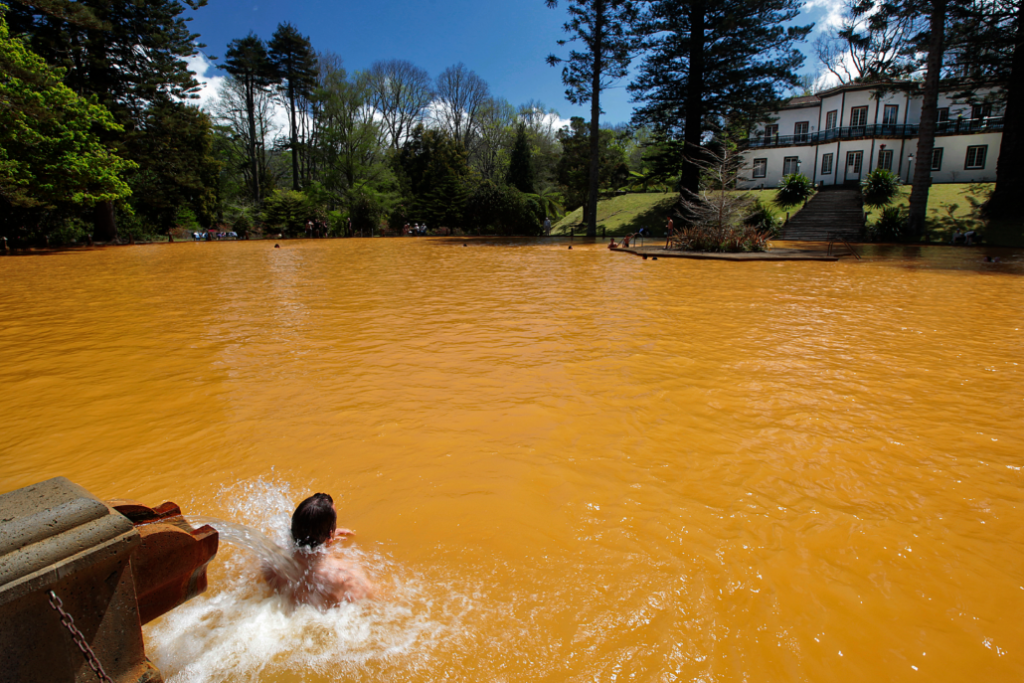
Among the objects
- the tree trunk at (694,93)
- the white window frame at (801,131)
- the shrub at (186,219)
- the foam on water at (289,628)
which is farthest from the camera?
the white window frame at (801,131)

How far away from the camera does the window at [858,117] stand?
1650 inches

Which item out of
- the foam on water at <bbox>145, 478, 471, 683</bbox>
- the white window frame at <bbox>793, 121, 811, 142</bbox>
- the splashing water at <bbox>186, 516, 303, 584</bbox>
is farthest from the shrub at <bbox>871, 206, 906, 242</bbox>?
the splashing water at <bbox>186, 516, 303, 584</bbox>

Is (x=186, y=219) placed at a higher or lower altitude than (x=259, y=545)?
higher

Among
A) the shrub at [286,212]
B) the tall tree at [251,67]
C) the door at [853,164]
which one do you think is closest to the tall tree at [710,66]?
the door at [853,164]

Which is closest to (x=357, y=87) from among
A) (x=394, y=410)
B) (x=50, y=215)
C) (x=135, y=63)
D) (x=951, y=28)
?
(x=135, y=63)

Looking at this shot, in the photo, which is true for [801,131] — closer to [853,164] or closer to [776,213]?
[853,164]

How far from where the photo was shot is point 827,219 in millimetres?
31125

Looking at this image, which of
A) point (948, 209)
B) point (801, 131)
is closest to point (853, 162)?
point (801, 131)

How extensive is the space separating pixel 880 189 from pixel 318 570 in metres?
38.0

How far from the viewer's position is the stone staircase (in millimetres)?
28953

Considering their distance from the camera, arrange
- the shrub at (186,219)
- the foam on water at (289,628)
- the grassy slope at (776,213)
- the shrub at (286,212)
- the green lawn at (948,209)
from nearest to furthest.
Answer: the foam on water at (289,628)
the grassy slope at (776,213)
the green lawn at (948,209)
the shrub at (186,219)
the shrub at (286,212)

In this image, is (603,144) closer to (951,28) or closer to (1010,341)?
(951,28)

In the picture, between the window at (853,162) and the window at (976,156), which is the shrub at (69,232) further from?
the window at (976,156)

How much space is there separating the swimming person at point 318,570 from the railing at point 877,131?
41612 mm
